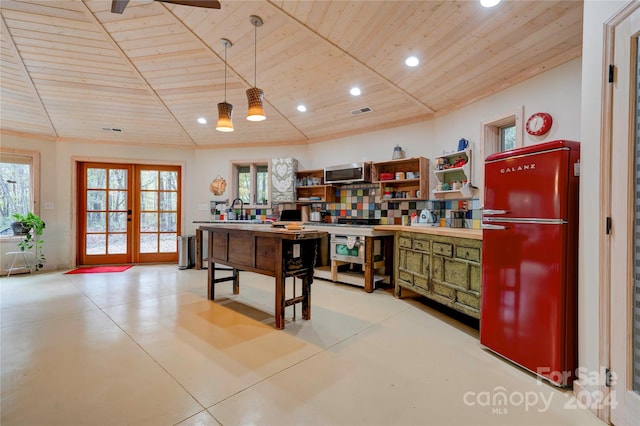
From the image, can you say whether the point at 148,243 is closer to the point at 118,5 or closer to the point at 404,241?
the point at 118,5

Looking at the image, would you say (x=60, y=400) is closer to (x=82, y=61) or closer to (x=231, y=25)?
(x=231, y=25)

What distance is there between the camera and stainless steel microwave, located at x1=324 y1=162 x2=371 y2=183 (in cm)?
472

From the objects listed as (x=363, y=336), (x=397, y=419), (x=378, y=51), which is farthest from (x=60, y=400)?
(x=378, y=51)

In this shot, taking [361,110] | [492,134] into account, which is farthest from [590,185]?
[361,110]

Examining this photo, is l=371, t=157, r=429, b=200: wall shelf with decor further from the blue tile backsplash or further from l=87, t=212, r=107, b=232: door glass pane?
l=87, t=212, r=107, b=232: door glass pane

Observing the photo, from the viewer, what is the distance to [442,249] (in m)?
3.08

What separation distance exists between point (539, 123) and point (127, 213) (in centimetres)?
704

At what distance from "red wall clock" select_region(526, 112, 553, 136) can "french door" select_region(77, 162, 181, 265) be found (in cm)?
630

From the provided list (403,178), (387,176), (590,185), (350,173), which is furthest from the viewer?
(350,173)

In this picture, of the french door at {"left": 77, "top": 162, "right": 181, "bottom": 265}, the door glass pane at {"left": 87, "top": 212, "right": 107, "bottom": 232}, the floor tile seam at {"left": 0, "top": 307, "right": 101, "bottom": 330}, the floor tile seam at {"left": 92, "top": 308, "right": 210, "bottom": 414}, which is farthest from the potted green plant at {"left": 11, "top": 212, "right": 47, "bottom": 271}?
the floor tile seam at {"left": 92, "top": 308, "right": 210, "bottom": 414}

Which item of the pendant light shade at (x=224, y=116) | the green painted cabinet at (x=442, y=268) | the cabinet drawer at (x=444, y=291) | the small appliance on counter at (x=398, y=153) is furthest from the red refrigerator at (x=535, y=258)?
the pendant light shade at (x=224, y=116)

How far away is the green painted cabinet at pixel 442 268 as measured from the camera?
2.71 m

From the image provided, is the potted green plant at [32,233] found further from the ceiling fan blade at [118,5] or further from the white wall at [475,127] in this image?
the white wall at [475,127]

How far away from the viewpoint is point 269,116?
5.30m
